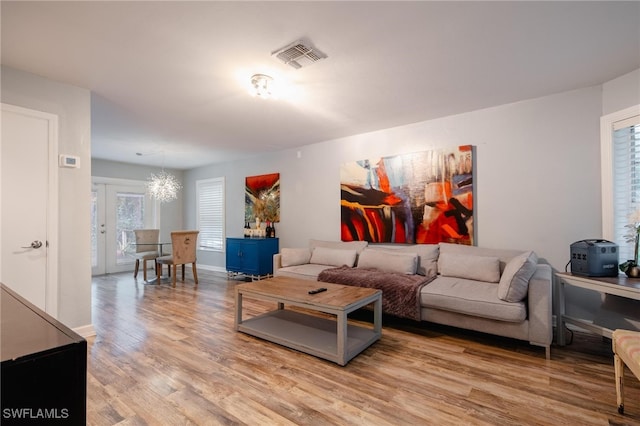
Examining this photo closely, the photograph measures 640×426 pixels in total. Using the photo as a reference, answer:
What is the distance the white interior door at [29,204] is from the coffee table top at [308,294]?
175 cm

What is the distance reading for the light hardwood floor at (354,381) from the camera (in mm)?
1749

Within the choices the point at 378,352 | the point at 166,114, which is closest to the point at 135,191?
the point at 166,114

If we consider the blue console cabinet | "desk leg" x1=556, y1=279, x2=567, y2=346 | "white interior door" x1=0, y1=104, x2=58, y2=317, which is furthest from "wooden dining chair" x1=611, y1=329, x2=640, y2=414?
the blue console cabinet

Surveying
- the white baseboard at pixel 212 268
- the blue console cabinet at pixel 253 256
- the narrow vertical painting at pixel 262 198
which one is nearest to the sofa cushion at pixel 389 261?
the blue console cabinet at pixel 253 256

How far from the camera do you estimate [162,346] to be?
2.69 m

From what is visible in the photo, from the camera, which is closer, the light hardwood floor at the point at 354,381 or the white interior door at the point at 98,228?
the light hardwood floor at the point at 354,381

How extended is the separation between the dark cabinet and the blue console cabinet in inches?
175

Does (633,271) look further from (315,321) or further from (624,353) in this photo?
(315,321)

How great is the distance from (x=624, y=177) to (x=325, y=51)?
2.96 m

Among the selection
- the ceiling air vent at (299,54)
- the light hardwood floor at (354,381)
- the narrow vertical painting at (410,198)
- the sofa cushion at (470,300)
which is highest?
the ceiling air vent at (299,54)

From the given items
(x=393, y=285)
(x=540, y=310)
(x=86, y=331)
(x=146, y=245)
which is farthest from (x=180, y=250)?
(x=540, y=310)

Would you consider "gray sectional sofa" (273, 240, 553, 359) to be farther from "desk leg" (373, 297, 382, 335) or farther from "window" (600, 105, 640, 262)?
"window" (600, 105, 640, 262)

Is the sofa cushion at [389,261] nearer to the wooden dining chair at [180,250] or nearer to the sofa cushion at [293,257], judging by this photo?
the sofa cushion at [293,257]

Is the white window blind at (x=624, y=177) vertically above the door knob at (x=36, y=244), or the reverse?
the white window blind at (x=624, y=177)
